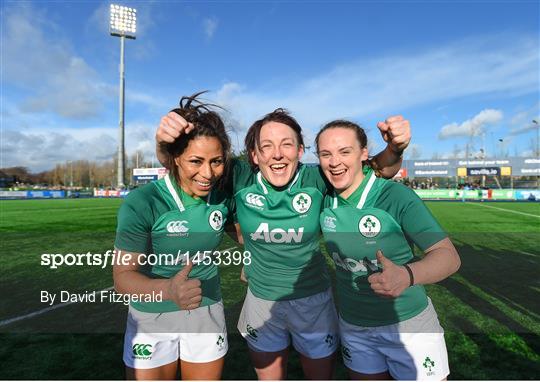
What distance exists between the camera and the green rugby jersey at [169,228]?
2156 mm

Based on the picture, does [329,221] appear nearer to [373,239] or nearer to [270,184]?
[373,239]

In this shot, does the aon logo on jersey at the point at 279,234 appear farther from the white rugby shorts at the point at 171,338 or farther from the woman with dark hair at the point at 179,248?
the white rugby shorts at the point at 171,338

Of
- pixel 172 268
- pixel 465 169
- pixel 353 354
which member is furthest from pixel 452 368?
pixel 465 169

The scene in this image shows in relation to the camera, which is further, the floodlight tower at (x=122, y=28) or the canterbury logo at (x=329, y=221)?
the floodlight tower at (x=122, y=28)

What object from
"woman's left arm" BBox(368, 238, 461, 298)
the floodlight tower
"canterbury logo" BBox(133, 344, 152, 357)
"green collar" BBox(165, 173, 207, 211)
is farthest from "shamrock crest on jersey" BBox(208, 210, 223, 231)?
the floodlight tower

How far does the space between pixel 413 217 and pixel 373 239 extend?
0.93ft

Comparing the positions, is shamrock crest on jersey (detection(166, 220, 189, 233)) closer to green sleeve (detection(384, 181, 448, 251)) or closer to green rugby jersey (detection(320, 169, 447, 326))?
green rugby jersey (detection(320, 169, 447, 326))

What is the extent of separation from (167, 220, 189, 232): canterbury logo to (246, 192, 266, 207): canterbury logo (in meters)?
0.51

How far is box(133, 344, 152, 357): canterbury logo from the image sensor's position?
2.21 meters

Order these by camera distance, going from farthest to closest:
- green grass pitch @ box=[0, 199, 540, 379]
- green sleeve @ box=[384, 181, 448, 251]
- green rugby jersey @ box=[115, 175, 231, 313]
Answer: green grass pitch @ box=[0, 199, 540, 379]
green rugby jersey @ box=[115, 175, 231, 313]
green sleeve @ box=[384, 181, 448, 251]

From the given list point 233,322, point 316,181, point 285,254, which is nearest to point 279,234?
point 285,254

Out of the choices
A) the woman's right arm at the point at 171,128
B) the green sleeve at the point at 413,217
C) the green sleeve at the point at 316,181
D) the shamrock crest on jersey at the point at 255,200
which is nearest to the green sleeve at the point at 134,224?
the woman's right arm at the point at 171,128

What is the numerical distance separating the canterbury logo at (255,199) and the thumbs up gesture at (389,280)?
100 centimetres

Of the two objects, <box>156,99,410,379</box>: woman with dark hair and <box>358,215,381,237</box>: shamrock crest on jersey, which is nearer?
<box>358,215,381,237</box>: shamrock crest on jersey
